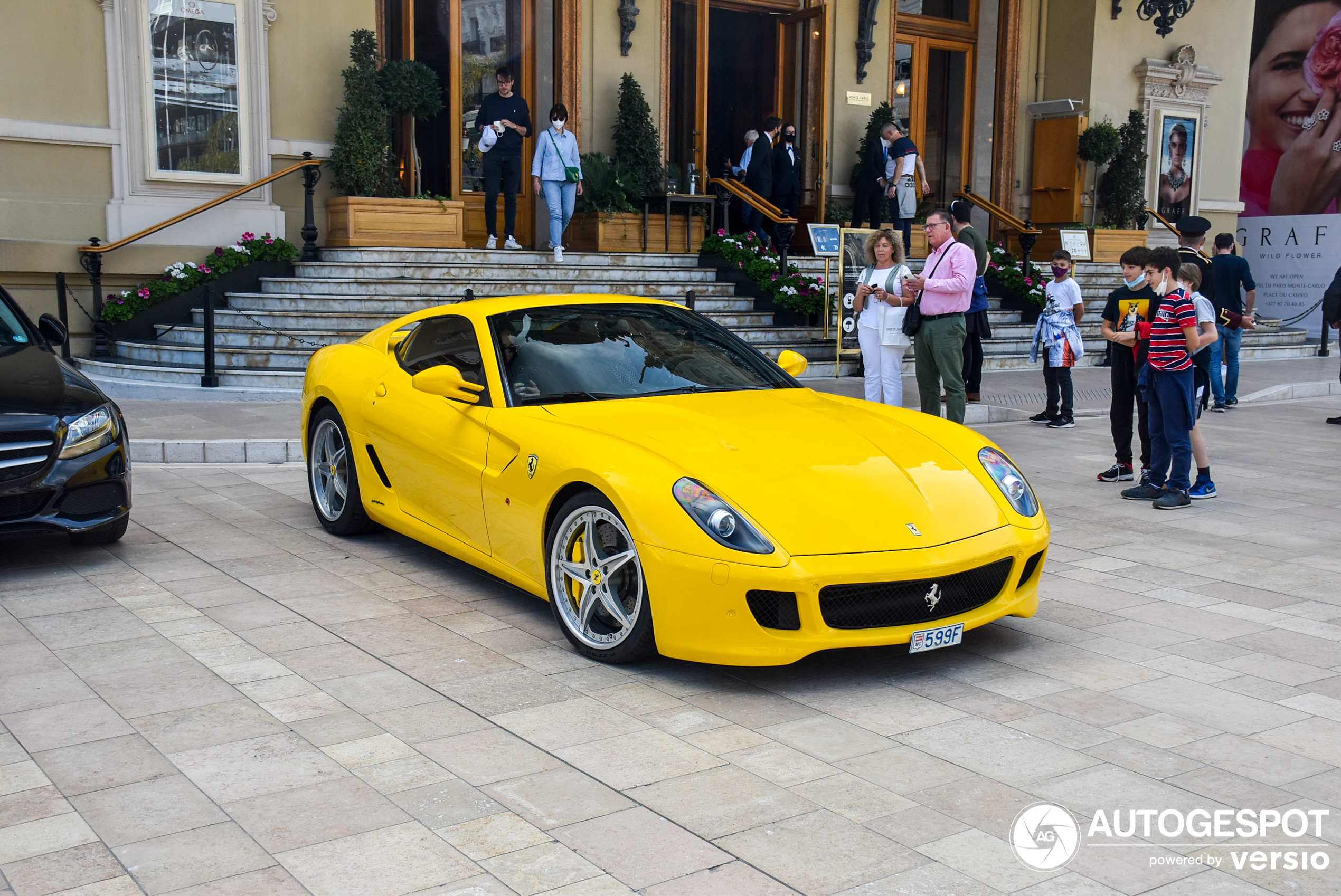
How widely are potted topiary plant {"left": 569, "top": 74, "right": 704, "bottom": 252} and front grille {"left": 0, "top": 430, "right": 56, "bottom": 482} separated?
1095cm

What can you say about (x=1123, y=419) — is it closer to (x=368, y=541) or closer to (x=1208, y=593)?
(x=1208, y=593)

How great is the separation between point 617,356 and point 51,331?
379 centimetres

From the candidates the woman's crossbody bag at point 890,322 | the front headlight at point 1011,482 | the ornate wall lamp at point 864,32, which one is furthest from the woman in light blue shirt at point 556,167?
the front headlight at point 1011,482

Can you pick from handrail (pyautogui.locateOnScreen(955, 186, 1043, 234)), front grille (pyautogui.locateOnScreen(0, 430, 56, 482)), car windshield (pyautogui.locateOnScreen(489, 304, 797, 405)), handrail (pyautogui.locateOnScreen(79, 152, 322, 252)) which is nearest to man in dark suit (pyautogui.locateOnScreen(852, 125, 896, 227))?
handrail (pyautogui.locateOnScreen(955, 186, 1043, 234))

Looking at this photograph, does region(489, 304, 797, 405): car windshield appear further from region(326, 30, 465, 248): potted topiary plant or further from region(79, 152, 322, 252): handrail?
region(326, 30, 465, 248): potted topiary plant

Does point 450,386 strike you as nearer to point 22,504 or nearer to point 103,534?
point 22,504

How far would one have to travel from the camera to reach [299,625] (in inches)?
211

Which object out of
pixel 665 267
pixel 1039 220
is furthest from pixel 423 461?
pixel 1039 220

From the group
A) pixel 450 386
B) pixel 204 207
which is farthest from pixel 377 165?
pixel 450 386

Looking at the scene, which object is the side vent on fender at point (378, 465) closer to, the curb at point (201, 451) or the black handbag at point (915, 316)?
the curb at point (201, 451)

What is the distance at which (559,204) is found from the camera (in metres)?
15.6

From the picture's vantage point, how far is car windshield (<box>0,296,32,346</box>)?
718 cm

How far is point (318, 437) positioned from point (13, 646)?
93.6 inches

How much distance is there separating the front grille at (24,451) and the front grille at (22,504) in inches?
3.7
